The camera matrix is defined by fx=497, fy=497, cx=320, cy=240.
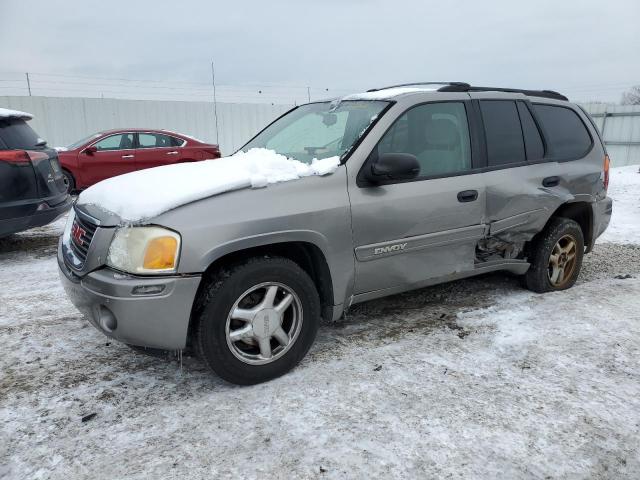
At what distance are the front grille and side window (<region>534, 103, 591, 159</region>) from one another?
360 centimetres

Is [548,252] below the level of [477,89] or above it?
below

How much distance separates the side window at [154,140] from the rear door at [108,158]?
0.21 m

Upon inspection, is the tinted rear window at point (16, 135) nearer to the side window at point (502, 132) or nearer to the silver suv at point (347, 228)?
the silver suv at point (347, 228)

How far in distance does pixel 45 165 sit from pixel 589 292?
19.4 feet

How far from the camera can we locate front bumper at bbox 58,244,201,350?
8.29 ft

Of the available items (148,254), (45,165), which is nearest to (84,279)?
(148,254)

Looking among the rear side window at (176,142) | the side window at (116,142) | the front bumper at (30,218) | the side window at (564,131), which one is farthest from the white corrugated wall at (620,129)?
the front bumper at (30,218)

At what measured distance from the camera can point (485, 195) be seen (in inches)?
A: 144

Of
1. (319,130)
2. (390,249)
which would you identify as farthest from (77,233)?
(390,249)

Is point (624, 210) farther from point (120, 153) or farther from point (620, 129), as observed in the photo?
point (620, 129)

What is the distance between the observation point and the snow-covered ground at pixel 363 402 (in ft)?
7.38

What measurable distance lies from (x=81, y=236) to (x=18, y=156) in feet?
10.5

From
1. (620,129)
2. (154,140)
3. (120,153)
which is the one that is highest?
Result: (620,129)

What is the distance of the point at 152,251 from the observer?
99.5 inches
